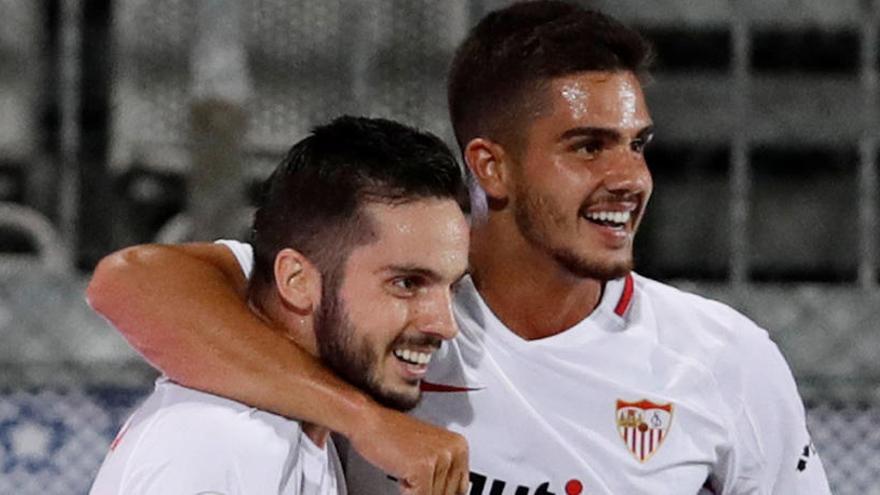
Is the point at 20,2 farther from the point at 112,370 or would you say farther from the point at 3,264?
the point at 112,370

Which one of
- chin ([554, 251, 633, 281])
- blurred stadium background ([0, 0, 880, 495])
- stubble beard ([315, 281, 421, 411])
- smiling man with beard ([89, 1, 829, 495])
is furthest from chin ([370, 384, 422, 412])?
blurred stadium background ([0, 0, 880, 495])

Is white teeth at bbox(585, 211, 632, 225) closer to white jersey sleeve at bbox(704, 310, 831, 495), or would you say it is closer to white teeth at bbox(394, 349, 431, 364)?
white jersey sleeve at bbox(704, 310, 831, 495)

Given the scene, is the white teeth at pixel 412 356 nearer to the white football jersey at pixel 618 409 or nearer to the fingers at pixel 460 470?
the fingers at pixel 460 470

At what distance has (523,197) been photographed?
2.63m

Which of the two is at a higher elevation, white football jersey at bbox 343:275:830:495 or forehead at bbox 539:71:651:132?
forehead at bbox 539:71:651:132

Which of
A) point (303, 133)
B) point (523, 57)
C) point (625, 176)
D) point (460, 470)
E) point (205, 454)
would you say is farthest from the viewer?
point (303, 133)

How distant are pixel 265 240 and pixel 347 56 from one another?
7.78 ft

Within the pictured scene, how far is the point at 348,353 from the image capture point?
2289 millimetres

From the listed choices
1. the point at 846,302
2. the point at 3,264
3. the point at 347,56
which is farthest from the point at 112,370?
the point at 846,302

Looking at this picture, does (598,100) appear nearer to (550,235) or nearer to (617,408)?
(550,235)

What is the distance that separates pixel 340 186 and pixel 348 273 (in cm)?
12

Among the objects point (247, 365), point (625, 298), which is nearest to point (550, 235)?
point (625, 298)

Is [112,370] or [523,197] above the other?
[523,197]

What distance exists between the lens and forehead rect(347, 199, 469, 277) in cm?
229
